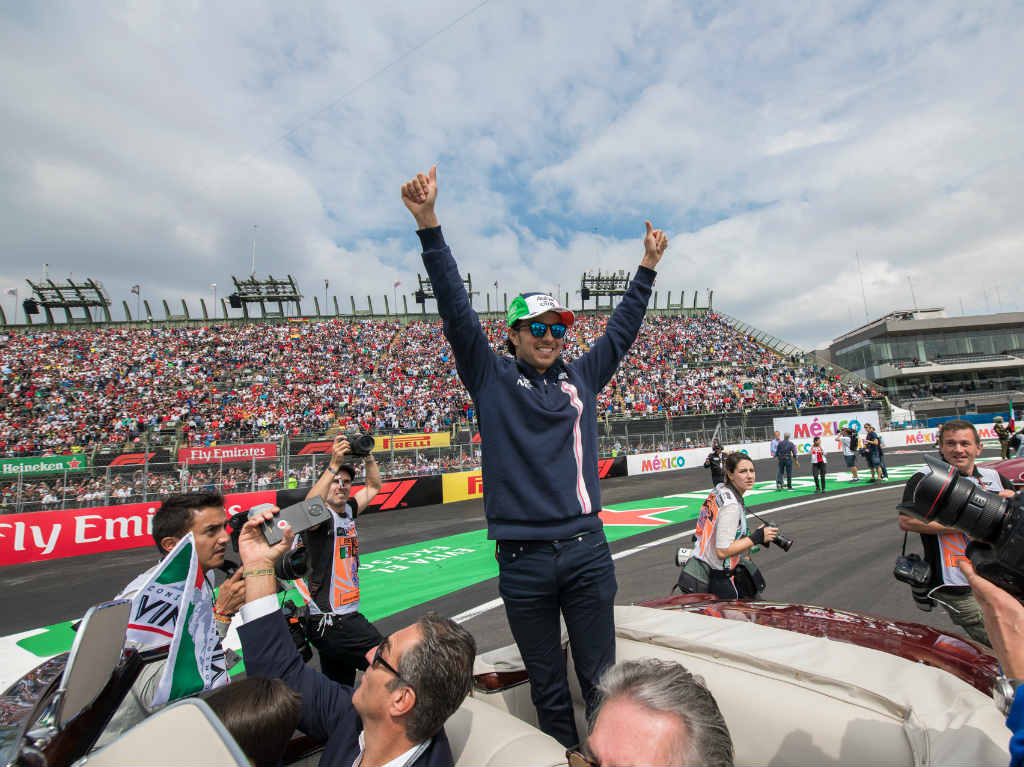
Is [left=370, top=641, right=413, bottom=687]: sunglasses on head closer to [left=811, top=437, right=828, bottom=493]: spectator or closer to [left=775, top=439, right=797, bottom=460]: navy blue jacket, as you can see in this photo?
[left=811, top=437, right=828, bottom=493]: spectator

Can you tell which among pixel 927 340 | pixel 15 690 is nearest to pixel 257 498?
pixel 15 690

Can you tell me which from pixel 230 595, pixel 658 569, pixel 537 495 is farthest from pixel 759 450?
pixel 230 595

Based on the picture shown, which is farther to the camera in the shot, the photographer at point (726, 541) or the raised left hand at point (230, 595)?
the photographer at point (726, 541)

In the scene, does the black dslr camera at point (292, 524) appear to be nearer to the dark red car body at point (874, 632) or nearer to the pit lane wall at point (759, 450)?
the dark red car body at point (874, 632)

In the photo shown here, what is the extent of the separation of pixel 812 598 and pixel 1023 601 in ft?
17.1

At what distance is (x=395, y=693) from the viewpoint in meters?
1.51

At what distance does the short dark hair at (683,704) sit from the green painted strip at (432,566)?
444 centimetres

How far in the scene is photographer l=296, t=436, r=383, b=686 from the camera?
3.05 m

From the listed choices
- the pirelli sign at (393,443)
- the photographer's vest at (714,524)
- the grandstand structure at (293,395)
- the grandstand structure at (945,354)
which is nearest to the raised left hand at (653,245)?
the photographer's vest at (714,524)

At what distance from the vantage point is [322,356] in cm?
3491

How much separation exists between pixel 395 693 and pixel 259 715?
38 cm

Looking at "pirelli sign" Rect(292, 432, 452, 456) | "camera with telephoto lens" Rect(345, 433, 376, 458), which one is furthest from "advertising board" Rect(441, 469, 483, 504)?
"camera with telephoto lens" Rect(345, 433, 376, 458)

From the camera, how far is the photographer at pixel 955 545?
2.89 m

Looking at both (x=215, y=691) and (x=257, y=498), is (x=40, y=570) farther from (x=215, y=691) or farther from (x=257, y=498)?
(x=215, y=691)
